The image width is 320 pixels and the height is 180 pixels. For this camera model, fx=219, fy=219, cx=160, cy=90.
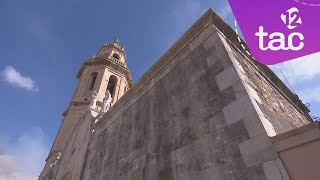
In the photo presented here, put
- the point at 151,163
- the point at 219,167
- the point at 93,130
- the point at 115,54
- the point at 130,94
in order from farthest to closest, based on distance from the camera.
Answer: the point at 115,54
the point at 93,130
the point at 130,94
the point at 151,163
the point at 219,167

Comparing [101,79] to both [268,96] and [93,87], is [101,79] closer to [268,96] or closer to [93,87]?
[93,87]

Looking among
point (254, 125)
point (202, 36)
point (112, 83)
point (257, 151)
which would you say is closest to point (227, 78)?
point (254, 125)

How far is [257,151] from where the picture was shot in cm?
284

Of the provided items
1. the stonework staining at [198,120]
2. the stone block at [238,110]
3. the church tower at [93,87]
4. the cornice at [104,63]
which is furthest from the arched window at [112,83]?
the stone block at [238,110]

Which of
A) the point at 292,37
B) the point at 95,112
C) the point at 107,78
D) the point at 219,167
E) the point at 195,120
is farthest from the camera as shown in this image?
the point at 107,78

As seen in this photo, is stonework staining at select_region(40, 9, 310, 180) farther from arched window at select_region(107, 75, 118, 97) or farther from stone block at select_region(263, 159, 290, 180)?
arched window at select_region(107, 75, 118, 97)

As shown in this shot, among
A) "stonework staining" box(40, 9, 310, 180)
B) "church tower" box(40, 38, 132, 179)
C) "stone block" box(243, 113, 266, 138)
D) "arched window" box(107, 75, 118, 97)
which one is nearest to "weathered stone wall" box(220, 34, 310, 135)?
"stonework staining" box(40, 9, 310, 180)

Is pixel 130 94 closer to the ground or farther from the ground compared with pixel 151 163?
farther from the ground

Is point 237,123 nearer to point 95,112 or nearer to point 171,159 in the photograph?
point 171,159

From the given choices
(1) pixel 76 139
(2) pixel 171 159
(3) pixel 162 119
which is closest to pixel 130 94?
(3) pixel 162 119

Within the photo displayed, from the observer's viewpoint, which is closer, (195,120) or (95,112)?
(195,120)

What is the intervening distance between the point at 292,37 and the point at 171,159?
305 cm

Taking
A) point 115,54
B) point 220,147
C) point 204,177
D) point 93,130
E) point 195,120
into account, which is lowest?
point 204,177

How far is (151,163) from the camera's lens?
4672mm
